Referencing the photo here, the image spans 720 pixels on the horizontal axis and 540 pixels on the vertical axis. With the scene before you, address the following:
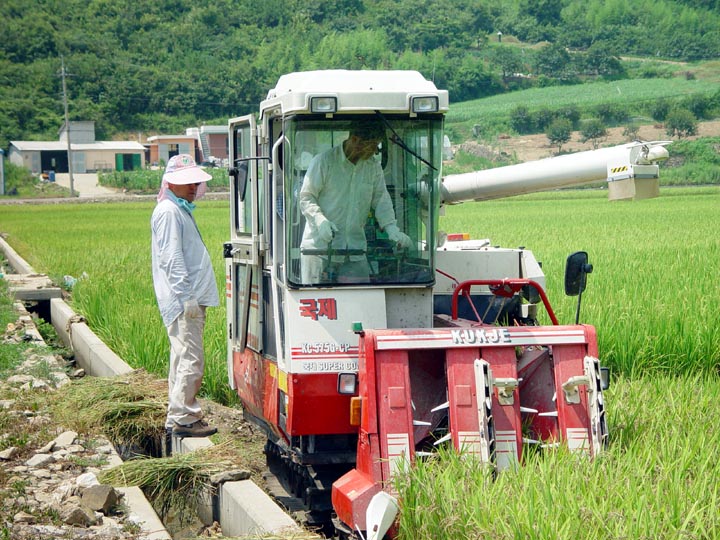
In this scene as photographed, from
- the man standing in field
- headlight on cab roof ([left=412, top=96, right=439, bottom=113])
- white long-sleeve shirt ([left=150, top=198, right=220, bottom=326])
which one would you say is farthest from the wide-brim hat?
headlight on cab roof ([left=412, top=96, right=439, bottom=113])

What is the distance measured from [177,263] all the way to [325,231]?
1.89 m

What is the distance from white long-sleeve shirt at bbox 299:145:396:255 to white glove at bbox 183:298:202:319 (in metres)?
1.75

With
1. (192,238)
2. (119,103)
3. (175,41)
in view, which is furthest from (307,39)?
(192,238)

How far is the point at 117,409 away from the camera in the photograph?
28.4 ft

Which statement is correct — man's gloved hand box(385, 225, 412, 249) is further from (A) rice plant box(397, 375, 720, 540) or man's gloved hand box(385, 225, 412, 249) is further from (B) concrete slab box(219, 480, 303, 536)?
(B) concrete slab box(219, 480, 303, 536)

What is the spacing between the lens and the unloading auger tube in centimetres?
655

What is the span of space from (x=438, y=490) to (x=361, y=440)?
85 centimetres

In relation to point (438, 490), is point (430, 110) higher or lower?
higher

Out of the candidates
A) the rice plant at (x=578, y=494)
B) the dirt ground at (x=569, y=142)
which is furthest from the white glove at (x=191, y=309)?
the dirt ground at (x=569, y=142)

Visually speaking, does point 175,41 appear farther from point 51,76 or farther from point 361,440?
point 361,440

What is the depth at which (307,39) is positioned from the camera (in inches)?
4719

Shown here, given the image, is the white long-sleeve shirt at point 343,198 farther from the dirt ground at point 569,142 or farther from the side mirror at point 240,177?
the dirt ground at point 569,142

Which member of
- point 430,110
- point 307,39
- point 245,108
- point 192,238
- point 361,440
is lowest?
point 361,440

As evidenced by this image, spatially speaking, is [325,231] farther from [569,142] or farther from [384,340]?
[569,142]
